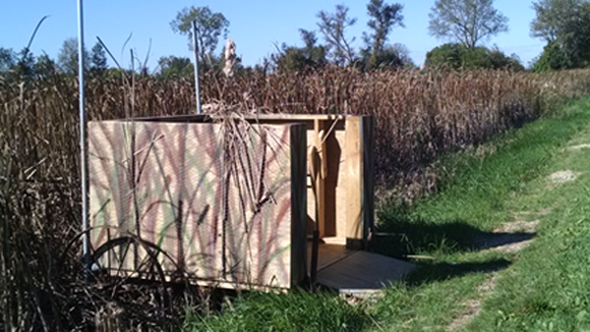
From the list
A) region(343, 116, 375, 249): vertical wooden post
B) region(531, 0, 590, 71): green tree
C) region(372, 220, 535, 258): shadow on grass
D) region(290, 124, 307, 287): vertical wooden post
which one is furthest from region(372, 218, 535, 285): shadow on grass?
region(531, 0, 590, 71): green tree

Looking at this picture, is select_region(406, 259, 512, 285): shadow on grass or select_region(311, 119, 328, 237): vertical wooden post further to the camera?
select_region(311, 119, 328, 237): vertical wooden post

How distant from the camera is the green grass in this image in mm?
4770

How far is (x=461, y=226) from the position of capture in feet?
26.1

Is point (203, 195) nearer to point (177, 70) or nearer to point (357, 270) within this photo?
point (357, 270)

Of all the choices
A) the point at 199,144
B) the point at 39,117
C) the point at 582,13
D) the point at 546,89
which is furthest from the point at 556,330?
the point at 582,13

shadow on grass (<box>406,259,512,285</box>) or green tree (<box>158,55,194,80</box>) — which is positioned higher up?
green tree (<box>158,55,194,80</box>)

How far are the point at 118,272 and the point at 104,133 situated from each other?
1122 millimetres

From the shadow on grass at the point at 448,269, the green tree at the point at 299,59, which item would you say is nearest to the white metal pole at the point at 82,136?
the shadow on grass at the point at 448,269

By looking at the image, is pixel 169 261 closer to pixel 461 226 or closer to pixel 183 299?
pixel 183 299

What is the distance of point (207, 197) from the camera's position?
530cm

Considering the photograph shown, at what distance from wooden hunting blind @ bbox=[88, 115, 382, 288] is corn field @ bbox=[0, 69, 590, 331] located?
0.32 metres

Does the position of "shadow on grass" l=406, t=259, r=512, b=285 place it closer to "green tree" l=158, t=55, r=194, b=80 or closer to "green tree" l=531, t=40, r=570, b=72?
"green tree" l=158, t=55, r=194, b=80

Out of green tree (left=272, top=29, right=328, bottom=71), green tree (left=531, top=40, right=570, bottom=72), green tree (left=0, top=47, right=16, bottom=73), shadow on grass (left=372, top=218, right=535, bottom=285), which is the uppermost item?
green tree (left=531, top=40, right=570, bottom=72)

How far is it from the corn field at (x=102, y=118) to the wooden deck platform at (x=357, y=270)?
1471mm
